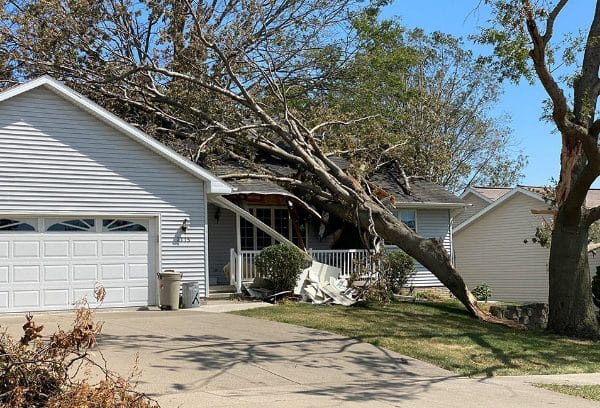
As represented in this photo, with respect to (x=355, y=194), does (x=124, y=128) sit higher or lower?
higher

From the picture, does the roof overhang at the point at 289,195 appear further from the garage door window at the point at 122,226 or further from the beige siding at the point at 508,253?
the beige siding at the point at 508,253

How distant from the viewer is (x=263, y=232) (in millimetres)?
23266

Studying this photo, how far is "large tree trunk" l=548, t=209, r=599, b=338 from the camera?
1730cm

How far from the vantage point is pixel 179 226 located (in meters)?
18.4

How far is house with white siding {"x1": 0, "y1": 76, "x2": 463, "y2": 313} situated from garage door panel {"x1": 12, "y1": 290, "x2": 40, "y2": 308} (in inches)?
0.9

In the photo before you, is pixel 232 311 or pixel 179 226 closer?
pixel 232 311

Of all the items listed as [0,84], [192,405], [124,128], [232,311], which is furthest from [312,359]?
[0,84]

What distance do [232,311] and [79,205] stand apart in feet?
14.9

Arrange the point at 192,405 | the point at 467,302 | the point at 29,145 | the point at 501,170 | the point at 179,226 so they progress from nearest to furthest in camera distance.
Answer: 1. the point at 192,405
2. the point at 29,145
3. the point at 179,226
4. the point at 467,302
5. the point at 501,170

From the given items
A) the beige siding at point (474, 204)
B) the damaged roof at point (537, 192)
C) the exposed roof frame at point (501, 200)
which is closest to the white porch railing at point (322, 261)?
the damaged roof at point (537, 192)

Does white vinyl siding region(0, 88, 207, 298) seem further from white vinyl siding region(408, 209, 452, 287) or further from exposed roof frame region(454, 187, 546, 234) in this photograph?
exposed roof frame region(454, 187, 546, 234)

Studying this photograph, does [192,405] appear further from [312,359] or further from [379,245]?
[379,245]

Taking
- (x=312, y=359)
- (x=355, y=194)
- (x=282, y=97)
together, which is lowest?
(x=312, y=359)

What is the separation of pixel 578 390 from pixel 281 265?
9620 millimetres
